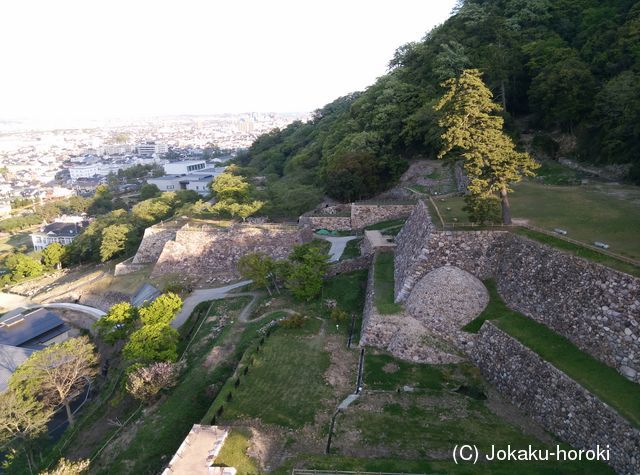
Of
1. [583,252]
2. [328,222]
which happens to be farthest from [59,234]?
[583,252]

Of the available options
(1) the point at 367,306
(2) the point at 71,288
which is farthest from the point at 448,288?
(2) the point at 71,288

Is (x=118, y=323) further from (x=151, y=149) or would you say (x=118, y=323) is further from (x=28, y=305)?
(x=151, y=149)

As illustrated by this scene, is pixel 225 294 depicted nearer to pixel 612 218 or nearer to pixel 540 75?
pixel 612 218

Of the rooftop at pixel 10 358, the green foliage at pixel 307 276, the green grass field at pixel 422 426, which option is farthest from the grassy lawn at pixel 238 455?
the rooftop at pixel 10 358

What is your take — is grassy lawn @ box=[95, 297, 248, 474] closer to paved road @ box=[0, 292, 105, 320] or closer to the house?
the house

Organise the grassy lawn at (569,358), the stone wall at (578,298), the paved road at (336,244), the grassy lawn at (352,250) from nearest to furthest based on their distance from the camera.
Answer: the grassy lawn at (569,358) → the stone wall at (578,298) → the grassy lawn at (352,250) → the paved road at (336,244)

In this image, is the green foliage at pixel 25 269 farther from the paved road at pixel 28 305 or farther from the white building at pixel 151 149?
the white building at pixel 151 149

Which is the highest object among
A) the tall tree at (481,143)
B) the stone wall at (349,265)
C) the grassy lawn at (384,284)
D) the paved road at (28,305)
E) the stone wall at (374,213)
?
the tall tree at (481,143)
